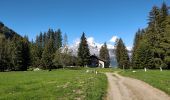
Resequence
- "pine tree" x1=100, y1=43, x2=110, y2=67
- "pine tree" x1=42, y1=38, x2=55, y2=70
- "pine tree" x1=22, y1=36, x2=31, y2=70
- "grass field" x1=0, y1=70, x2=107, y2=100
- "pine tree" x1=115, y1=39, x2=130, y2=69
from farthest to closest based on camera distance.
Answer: "pine tree" x1=100, y1=43, x2=110, y2=67 → "pine tree" x1=115, y1=39, x2=130, y2=69 → "pine tree" x1=22, y1=36, x2=31, y2=70 → "pine tree" x1=42, y1=38, x2=55, y2=70 → "grass field" x1=0, y1=70, x2=107, y2=100

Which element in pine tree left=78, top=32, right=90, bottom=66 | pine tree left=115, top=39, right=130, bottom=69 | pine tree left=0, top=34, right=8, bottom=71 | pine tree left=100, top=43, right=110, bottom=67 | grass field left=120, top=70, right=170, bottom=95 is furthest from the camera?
pine tree left=100, top=43, right=110, bottom=67

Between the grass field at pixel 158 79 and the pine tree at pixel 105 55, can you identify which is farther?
the pine tree at pixel 105 55

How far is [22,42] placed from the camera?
133 m

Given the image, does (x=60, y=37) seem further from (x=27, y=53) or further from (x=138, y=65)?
(x=138, y=65)

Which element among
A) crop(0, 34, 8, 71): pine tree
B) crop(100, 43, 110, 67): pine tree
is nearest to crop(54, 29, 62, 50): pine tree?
crop(100, 43, 110, 67): pine tree

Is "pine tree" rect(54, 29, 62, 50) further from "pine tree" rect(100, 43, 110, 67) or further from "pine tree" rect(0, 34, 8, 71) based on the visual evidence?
"pine tree" rect(0, 34, 8, 71)

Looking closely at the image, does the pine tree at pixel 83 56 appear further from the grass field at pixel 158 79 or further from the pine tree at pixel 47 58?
the grass field at pixel 158 79

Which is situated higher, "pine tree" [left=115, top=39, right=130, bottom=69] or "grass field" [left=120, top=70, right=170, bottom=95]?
"pine tree" [left=115, top=39, right=130, bottom=69]

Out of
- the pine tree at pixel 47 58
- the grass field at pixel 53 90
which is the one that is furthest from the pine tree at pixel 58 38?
the grass field at pixel 53 90

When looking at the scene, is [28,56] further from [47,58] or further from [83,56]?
[83,56]

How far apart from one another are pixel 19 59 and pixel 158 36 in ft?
207

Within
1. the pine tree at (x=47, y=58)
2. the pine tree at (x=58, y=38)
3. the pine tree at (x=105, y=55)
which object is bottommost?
the pine tree at (x=47, y=58)

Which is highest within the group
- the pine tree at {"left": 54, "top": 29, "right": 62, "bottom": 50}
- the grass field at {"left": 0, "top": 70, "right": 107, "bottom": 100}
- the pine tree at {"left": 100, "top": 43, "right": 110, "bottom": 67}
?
the pine tree at {"left": 54, "top": 29, "right": 62, "bottom": 50}

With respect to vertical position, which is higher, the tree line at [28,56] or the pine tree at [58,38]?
the pine tree at [58,38]
